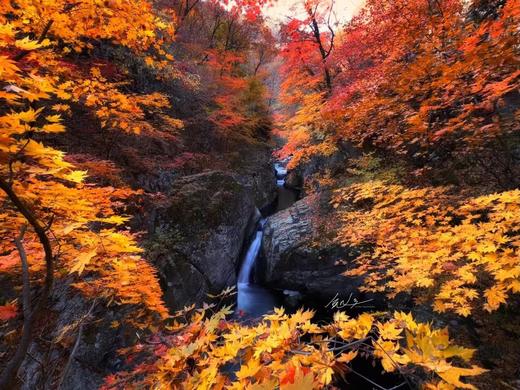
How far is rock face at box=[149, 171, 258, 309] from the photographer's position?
24.8 feet

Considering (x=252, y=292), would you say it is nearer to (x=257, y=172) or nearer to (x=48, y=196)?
(x=257, y=172)

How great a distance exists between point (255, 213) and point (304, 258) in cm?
375

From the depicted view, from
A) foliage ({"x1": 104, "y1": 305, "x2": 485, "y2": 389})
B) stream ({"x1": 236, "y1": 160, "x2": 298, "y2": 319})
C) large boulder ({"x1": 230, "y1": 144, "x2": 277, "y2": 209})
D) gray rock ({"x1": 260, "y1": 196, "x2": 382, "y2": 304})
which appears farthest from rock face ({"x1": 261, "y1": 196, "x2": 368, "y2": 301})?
foliage ({"x1": 104, "y1": 305, "x2": 485, "y2": 389})

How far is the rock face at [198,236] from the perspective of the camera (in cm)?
756

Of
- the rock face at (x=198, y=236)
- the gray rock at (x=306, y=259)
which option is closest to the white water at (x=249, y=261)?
the gray rock at (x=306, y=259)

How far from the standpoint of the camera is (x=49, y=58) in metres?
4.87

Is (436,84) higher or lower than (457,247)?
higher

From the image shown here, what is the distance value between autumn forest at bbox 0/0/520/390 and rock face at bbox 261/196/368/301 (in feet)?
0.21

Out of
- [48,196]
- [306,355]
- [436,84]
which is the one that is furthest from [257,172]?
[306,355]

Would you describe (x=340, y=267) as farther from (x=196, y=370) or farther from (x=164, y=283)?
(x=196, y=370)

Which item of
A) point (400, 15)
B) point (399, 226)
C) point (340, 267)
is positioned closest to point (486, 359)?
point (399, 226)

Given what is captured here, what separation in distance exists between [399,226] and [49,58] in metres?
6.36

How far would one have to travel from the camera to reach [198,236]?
8609 millimetres

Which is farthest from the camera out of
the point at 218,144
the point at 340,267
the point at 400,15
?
the point at 218,144
